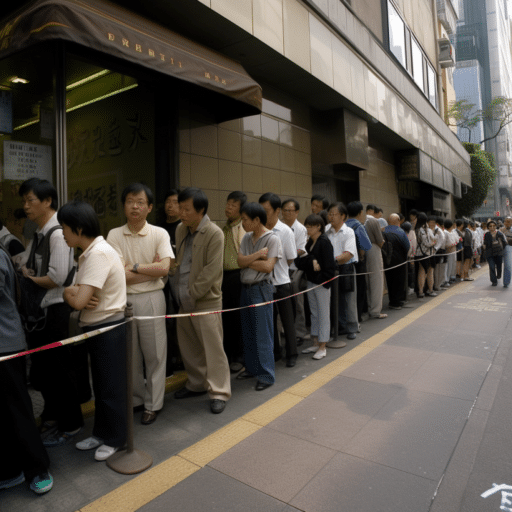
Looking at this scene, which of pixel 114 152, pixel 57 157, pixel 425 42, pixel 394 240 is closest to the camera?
pixel 57 157

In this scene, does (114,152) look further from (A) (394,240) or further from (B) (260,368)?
(A) (394,240)

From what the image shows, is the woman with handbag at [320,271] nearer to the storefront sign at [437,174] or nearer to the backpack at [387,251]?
the backpack at [387,251]

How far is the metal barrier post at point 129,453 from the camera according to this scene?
2.74m

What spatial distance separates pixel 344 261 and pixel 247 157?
2847 mm

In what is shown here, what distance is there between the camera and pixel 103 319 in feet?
9.51

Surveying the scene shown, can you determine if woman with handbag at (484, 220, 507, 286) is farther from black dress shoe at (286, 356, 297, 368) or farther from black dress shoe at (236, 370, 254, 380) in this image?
black dress shoe at (236, 370, 254, 380)

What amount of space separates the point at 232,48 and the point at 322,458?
5.99m

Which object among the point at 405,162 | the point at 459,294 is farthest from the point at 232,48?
the point at 405,162

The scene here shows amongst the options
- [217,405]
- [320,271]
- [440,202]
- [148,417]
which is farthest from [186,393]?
[440,202]

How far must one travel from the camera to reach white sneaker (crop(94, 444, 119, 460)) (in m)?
2.87

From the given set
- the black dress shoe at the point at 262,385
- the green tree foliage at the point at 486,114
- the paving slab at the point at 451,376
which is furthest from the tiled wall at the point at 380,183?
the green tree foliage at the point at 486,114

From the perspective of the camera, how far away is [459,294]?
10070 millimetres

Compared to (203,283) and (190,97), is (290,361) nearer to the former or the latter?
(203,283)

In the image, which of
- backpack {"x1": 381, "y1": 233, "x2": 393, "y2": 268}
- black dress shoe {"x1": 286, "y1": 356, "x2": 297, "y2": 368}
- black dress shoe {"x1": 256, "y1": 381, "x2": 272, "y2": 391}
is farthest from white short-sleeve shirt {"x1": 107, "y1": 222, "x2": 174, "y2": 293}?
backpack {"x1": 381, "y1": 233, "x2": 393, "y2": 268}
